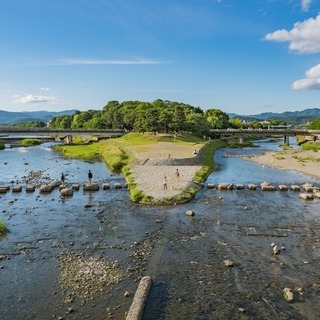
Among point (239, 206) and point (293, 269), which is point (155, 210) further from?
point (293, 269)

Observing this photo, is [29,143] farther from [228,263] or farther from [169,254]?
[228,263]

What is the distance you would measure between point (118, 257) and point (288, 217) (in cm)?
1729

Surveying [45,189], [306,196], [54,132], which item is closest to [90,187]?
[45,189]

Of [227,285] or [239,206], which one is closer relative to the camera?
[227,285]

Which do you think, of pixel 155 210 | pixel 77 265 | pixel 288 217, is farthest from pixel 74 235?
pixel 288 217

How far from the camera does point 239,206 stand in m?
35.0

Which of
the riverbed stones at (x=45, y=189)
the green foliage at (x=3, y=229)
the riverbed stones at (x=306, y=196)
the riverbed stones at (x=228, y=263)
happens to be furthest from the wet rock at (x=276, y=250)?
the riverbed stones at (x=45, y=189)

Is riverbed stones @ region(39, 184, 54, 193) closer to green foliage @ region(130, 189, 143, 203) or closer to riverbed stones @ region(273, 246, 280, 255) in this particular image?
green foliage @ region(130, 189, 143, 203)

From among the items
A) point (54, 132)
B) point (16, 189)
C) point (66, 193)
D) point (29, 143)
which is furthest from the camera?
point (29, 143)

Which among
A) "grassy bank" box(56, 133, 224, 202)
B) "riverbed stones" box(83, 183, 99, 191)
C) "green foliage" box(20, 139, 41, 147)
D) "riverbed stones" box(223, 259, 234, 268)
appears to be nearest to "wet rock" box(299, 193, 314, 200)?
"grassy bank" box(56, 133, 224, 202)

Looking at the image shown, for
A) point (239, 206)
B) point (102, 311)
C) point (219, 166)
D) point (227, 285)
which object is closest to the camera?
point (102, 311)

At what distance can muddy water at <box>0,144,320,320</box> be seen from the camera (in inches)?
665

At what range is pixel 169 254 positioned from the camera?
22938 mm

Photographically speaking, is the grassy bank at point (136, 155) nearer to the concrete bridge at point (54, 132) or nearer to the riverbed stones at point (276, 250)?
the concrete bridge at point (54, 132)
